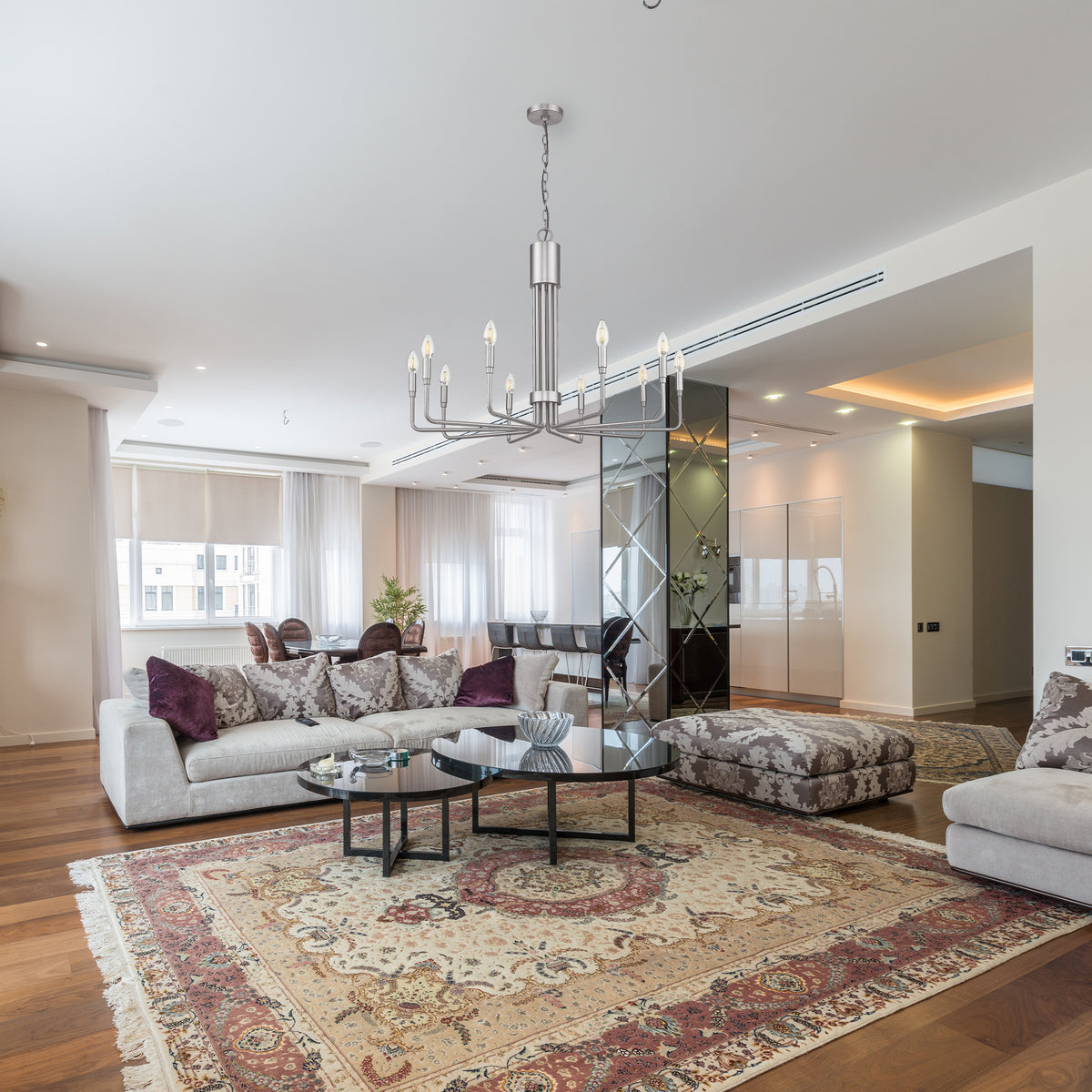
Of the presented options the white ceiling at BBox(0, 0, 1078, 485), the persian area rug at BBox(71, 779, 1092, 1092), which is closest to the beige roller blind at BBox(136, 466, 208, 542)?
the white ceiling at BBox(0, 0, 1078, 485)

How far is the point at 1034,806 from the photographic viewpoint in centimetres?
286

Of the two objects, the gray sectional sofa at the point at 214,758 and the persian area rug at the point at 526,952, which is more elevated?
the gray sectional sofa at the point at 214,758

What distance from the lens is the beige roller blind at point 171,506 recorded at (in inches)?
386

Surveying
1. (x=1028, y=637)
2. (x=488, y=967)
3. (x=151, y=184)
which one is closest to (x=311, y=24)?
(x=151, y=184)

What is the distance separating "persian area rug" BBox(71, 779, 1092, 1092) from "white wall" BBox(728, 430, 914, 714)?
167 inches


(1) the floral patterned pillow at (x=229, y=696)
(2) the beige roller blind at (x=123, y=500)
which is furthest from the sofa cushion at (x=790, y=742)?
(2) the beige roller blind at (x=123, y=500)

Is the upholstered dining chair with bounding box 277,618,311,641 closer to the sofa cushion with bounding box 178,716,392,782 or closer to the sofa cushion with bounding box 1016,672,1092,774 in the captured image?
the sofa cushion with bounding box 178,716,392,782

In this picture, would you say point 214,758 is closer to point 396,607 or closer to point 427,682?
point 427,682

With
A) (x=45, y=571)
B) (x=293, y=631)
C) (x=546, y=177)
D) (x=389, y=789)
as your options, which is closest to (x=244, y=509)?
(x=293, y=631)

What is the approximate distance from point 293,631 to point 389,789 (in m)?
6.65

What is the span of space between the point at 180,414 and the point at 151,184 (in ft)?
15.9

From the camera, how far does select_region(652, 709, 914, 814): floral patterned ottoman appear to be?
3.96 metres

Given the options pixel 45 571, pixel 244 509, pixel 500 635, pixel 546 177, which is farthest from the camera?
pixel 244 509

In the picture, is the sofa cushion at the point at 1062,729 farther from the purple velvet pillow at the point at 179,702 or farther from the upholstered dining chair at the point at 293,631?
the upholstered dining chair at the point at 293,631
